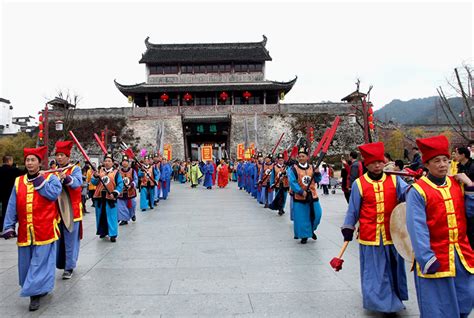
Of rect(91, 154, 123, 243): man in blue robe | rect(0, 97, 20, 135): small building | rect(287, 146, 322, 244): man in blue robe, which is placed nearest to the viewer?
rect(287, 146, 322, 244): man in blue robe

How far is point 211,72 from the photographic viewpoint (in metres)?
40.2

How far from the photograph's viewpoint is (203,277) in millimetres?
4871

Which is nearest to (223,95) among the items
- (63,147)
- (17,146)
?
(17,146)

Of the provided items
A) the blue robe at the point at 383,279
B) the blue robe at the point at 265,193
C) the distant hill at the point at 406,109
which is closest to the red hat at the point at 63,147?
the blue robe at the point at 383,279

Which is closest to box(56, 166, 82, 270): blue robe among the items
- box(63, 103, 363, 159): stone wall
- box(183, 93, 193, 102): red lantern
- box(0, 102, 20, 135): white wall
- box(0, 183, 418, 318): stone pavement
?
box(0, 183, 418, 318): stone pavement

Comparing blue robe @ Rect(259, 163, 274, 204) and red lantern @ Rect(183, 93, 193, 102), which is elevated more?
red lantern @ Rect(183, 93, 193, 102)

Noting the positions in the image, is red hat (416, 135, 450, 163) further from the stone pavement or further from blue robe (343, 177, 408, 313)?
the stone pavement

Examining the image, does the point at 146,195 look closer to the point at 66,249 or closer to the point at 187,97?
the point at 66,249

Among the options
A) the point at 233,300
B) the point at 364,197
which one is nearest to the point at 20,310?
the point at 233,300

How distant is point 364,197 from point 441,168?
3.32ft

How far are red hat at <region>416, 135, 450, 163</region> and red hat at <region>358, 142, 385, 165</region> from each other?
0.84 metres

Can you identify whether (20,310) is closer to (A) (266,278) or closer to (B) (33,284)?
(B) (33,284)

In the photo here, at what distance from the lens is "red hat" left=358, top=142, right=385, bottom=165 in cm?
381

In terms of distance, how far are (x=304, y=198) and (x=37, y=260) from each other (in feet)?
13.8
